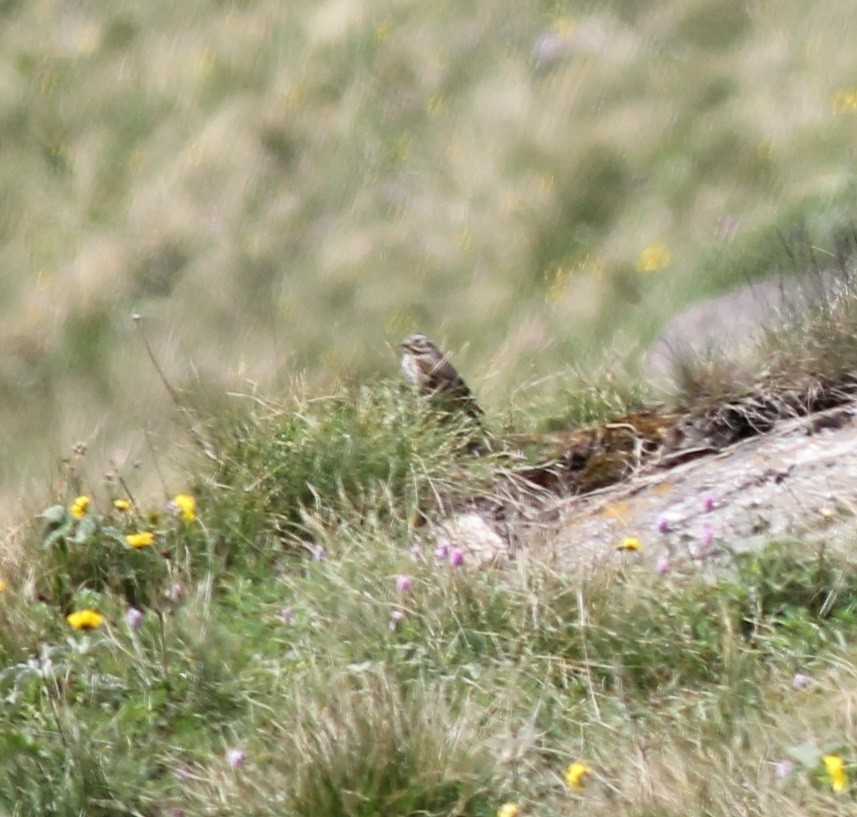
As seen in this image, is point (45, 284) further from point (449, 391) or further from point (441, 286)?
point (449, 391)

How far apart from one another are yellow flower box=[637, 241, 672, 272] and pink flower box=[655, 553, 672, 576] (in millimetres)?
2788

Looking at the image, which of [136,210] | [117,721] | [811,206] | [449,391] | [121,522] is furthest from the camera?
[136,210]

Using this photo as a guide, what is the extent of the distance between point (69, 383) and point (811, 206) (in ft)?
13.0

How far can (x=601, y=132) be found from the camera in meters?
7.39

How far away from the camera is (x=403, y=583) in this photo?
4023 mm

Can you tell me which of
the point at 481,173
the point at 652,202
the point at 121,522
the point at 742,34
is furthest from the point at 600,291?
the point at 121,522

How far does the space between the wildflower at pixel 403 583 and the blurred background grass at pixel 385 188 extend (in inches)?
70.2

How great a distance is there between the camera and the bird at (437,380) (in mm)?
5445

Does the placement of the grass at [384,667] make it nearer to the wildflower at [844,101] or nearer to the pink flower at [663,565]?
the pink flower at [663,565]

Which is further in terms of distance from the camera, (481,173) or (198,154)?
(198,154)

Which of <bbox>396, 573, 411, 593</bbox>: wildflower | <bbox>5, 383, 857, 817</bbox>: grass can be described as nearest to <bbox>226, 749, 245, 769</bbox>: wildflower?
A: <bbox>5, 383, 857, 817</bbox>: grass

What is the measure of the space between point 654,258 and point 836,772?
4170 mm

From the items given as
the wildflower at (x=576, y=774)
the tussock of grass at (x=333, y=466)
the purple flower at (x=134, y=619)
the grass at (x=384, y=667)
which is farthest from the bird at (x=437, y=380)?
the wildflower at (x=576, y=774)

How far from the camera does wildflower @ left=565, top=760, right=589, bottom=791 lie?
9.98 ft
